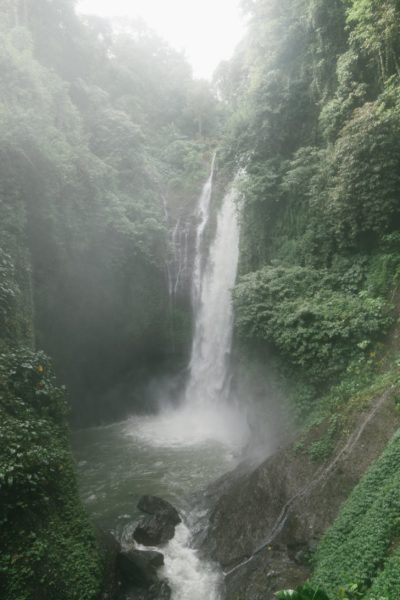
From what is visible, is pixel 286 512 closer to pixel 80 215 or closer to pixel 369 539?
pixel 369 539

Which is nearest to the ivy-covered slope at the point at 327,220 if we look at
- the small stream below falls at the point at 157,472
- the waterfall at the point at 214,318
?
the small stream below falls at the point at 157,472

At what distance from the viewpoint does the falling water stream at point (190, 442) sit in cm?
856

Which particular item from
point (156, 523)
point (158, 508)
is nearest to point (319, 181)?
point (158, 508)

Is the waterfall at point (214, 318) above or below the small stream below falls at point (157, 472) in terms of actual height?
above

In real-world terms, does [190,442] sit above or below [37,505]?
below

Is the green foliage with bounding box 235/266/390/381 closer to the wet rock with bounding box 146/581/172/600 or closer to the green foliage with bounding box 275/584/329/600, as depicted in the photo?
the wet rock with bounding box 146/581/172/600

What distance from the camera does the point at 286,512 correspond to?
7.63 m

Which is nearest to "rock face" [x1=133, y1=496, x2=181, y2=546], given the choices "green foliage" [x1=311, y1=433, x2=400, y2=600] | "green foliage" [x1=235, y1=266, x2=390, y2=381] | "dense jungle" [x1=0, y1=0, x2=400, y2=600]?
"dense jungle" [x1=0, y1=0, x2=400, y2=600]

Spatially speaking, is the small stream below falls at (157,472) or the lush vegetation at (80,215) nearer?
the small stream below falls at (157,472)

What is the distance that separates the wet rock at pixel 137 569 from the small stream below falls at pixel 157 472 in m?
0.37

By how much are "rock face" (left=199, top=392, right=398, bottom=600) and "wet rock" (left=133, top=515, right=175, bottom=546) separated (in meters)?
0.83

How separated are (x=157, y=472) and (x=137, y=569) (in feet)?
16.0

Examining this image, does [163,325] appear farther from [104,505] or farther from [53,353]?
[104,505]

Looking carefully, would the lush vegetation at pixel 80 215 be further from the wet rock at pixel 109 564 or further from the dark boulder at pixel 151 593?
the dark boulder at pixel 151 593
